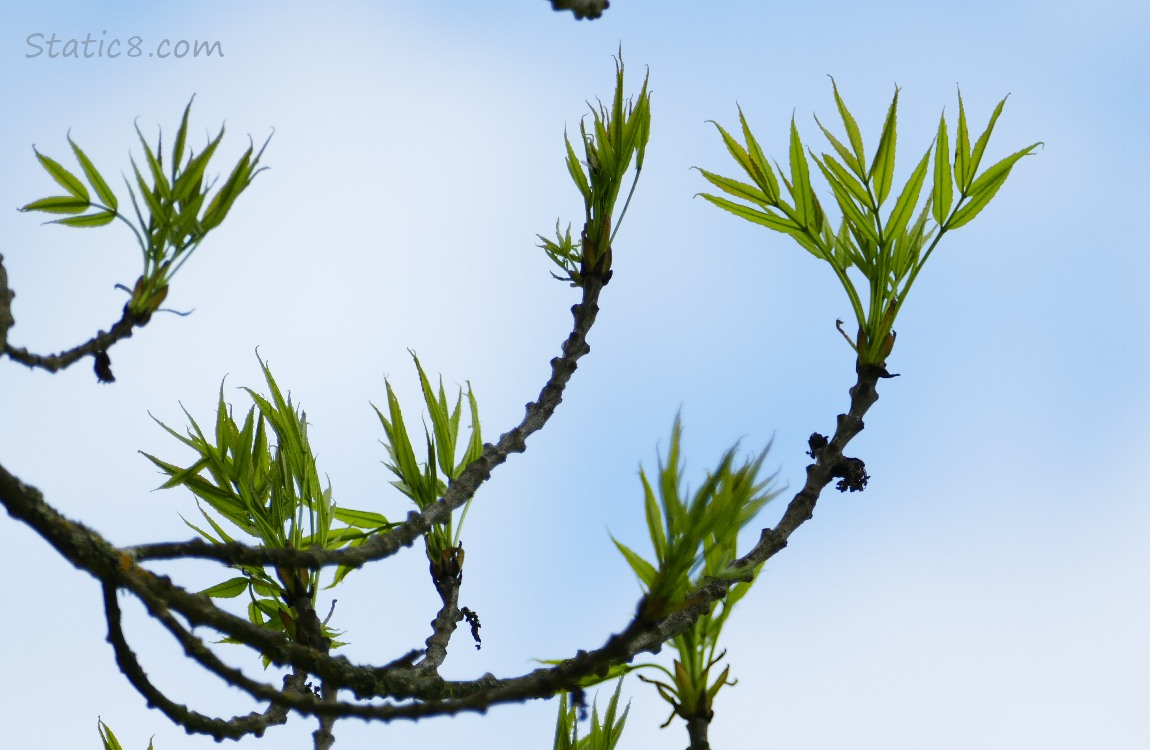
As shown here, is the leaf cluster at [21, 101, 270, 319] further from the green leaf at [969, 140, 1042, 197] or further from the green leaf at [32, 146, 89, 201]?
the green leaf at [969, 140, 1042, 197]

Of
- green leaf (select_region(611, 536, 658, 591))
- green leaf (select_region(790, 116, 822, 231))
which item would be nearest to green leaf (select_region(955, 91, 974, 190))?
green leaf (select_region(790, 116, 822, 231))

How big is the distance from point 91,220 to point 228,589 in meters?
0.75

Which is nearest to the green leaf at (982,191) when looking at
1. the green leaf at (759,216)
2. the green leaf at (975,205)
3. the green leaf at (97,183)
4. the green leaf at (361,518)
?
the green leaf at (975,205)

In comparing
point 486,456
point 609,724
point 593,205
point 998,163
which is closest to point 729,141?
point 593,205

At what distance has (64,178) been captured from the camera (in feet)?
3.92

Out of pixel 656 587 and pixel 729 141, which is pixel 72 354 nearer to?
pixel 656 587

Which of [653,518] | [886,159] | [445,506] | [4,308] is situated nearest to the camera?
[4,308]

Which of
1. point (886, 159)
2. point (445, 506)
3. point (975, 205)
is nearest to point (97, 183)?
point (445, 506)

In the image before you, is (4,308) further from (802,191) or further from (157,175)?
(802,191)

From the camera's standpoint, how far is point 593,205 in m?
1.65

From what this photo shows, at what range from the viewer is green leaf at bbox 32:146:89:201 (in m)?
1.19

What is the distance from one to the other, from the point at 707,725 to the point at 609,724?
10.7 inches

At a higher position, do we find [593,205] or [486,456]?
[593,205]

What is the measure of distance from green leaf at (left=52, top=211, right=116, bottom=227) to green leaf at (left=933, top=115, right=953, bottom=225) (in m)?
1.07
